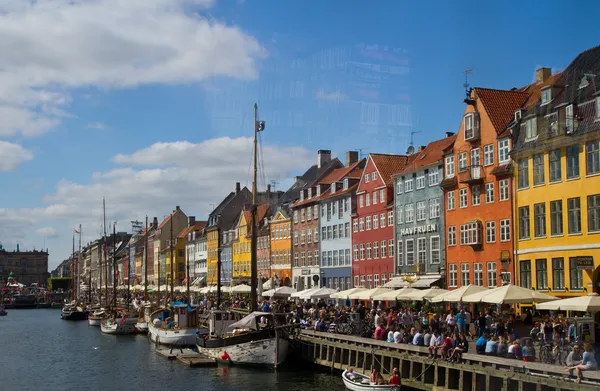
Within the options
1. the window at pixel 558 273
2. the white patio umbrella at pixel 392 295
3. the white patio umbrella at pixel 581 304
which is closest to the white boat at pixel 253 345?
the white patio umbrella at pixel 392 295

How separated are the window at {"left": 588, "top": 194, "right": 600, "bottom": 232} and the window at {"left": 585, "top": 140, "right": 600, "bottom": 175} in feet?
4.53

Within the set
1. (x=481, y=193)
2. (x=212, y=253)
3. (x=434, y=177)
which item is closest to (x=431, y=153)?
(x=434, y=177)

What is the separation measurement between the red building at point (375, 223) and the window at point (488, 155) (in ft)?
47.8

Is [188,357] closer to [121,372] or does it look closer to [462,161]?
[121,372]

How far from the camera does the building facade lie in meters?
57.2

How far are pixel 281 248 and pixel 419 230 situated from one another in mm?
33058

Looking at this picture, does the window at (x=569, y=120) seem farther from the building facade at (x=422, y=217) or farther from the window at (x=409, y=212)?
the window at (x=409, y=212)

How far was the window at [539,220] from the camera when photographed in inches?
1777

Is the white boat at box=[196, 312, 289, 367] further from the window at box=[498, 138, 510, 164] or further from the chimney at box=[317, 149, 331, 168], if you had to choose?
the chimney at box=[317, 149, 331, 168]

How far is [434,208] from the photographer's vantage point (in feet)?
191

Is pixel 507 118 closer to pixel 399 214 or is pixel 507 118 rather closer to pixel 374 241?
pixel 399 214

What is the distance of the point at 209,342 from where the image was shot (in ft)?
157

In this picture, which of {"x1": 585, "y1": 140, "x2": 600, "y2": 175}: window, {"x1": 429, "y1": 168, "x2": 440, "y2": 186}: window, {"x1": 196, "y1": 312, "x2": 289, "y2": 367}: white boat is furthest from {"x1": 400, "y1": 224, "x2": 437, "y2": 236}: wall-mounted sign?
{"x1": 585, "y1": 140, "x2": 600, "y2": 175}: window

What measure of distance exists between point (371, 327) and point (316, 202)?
129ft
